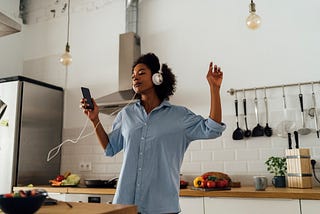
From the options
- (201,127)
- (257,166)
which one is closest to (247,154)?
(257,166)

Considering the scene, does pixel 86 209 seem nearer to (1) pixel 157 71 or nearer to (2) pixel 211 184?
(1) pixel 157 71

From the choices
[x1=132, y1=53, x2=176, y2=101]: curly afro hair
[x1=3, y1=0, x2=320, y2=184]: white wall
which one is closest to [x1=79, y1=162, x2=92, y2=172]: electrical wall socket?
[x1=3, y1=0, x2=320, y2=184]: white wall

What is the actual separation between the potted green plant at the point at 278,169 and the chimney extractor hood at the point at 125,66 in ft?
4.30

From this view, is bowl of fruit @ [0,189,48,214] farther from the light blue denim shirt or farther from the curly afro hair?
the curly afro hair

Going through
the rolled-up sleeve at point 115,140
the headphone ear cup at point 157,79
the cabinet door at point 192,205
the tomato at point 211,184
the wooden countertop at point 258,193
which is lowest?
the cabinet door at point 192,205

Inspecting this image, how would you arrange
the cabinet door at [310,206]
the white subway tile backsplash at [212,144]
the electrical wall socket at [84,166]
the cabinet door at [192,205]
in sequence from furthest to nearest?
the electrical wall socket at [84,166] → the white subway tile backsplash at [212,144] → the cabinet door at [192,205] → the cabinet door at [310,206]

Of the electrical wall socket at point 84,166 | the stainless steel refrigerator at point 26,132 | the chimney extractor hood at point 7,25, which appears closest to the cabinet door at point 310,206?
the chimney extractor hood at point 7,25

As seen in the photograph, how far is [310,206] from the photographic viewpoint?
196 centimetres

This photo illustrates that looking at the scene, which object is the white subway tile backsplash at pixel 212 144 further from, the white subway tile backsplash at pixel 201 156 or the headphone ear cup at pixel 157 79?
the headphone ear cup at pixel 157 79

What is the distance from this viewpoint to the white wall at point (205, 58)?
107 inches

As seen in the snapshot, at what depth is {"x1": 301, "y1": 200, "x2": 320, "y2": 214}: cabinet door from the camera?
1.94 meters

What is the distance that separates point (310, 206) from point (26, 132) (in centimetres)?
252

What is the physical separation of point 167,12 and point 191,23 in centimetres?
31

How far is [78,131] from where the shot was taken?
3518mm
